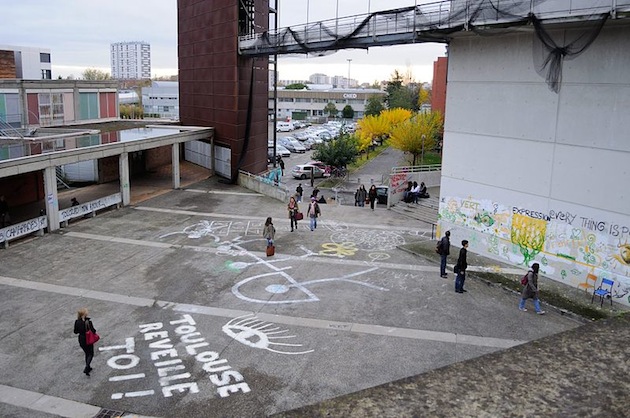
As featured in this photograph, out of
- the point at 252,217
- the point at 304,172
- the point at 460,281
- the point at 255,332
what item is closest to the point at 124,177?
the point at 252,217

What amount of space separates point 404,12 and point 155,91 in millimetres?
75398

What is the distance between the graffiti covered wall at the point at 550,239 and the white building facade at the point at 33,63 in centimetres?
6018

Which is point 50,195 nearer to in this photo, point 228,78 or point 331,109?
point 228,78

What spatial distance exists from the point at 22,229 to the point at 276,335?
12.3 m

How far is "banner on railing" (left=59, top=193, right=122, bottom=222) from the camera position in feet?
71.1

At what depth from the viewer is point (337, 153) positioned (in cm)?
4119

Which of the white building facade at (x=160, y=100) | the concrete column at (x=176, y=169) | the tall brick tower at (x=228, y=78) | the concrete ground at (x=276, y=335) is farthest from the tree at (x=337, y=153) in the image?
the white building facade at (x=160, y=100)

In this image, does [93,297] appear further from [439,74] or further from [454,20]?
[439,74]

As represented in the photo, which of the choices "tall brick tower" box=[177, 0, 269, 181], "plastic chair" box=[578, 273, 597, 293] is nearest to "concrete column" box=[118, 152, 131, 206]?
"tall brick tower" box=[177, 0, 269, 181]

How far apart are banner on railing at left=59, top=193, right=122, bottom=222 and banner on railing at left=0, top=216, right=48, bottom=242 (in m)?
0.96

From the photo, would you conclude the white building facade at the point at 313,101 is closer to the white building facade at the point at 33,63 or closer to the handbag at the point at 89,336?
the white building facade at the point at 33,63

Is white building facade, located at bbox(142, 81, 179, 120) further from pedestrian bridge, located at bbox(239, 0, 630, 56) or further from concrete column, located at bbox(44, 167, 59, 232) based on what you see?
concrete column, located at bbox(44, 167, 59, 232)

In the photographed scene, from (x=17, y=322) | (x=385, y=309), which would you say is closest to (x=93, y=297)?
(x=17, y=322)

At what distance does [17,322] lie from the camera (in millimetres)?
13062
